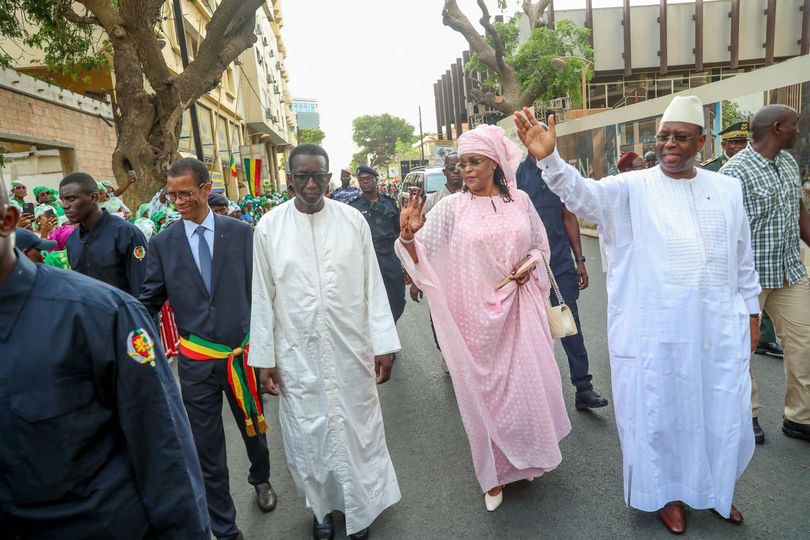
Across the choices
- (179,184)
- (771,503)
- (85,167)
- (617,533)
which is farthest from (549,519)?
(85,167)

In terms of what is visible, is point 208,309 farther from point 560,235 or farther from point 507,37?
point 507,37

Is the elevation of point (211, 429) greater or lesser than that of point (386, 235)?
lesser

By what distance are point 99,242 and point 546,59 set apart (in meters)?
20.7

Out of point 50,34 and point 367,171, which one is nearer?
point 367,171

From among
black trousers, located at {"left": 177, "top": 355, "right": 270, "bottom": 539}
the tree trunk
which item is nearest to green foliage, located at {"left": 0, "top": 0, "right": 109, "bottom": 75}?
the tree trunk

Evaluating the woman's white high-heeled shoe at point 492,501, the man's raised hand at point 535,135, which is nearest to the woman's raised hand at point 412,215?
the man's raised hand at point 535,135

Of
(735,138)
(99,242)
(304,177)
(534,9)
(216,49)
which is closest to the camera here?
(304,177)

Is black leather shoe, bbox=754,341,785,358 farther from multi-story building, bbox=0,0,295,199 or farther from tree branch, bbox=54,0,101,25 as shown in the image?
multi-story building, bbox=0,0,295,199

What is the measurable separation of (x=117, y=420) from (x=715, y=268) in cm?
251

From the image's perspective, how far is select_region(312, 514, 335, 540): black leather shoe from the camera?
2.88m

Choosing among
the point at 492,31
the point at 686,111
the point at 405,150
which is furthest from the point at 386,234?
the point at 405,150

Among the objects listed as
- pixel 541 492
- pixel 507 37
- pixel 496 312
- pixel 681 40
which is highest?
pixel 681 40

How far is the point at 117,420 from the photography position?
1.39m

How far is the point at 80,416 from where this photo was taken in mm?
1298
